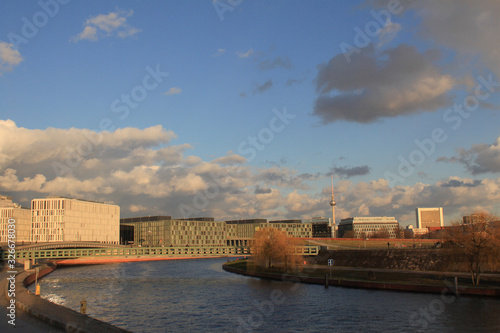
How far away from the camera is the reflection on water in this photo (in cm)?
4050

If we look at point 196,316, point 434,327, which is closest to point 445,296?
point 434,327

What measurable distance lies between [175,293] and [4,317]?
30.8 metres

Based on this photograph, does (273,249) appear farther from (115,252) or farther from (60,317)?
(115,252)

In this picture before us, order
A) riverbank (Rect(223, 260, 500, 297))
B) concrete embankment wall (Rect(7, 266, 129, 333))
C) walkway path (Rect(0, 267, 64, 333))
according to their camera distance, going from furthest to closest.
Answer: riverbank (Rect(223, 260, 500, 297))
walkway path (Rect(0, 267, 64, 333))
concrete embankment wall (Rect(7, 266, 129, 333))

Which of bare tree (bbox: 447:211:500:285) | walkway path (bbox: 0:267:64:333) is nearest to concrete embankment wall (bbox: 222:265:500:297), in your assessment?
bare tree (bbox: 447:211:500:285)

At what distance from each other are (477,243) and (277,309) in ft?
93.1

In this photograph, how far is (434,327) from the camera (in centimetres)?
3900

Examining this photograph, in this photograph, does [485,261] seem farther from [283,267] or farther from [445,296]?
[283,267]

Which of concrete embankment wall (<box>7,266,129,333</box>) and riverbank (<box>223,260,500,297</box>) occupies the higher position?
concrete embankment wall (<box>7,266,129,333</box>)

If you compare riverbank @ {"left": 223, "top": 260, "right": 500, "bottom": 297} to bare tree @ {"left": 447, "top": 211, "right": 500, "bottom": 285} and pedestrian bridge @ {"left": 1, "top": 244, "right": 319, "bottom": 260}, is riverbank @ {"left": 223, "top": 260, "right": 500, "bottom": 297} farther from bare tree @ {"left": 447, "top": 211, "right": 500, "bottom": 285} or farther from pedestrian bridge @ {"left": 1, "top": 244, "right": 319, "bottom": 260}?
pedestrian bridge @ {"left": 1, "top": 244, "right": 319, "bottom": 260}

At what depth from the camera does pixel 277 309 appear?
49688mm

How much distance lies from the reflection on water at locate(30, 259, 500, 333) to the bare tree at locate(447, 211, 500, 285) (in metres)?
8.52

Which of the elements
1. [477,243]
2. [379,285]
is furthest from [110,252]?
[477,243]

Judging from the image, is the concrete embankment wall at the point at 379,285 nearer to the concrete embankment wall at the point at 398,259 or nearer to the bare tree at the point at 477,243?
the bare tree at the point at 477,243
